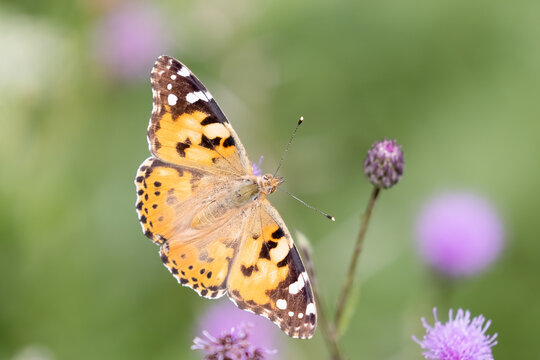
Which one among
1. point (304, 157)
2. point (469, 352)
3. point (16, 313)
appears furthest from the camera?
point (304, 157)

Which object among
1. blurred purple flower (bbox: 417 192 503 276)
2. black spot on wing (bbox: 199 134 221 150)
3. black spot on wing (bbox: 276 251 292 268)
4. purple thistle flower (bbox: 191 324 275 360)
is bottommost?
purple thistle flower (bbox: 191 324 275 360)

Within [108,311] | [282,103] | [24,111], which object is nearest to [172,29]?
[282,103]

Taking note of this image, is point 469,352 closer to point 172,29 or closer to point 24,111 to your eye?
point 24,111

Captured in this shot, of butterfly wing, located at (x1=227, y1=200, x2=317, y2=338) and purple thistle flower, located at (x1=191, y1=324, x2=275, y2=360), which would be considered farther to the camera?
butterfly wing, located at (x1=227, y1=200, x2=317, y2=338)

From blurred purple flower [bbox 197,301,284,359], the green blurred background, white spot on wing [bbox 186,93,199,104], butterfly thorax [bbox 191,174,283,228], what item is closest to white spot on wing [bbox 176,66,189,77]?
white spot on wing [bbox 186,93,199,104]

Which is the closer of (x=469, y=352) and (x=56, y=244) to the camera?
(x=469, y=352)

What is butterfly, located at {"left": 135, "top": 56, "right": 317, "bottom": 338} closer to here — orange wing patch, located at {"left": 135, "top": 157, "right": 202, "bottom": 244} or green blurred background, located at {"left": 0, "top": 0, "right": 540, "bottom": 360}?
orange wing patch, located at {"left": 135, "top": 157, "right": 202, "bottom": 244}

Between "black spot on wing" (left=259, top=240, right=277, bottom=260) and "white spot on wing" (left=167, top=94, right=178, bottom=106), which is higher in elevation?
"white spot on wing" (left=167, top=94, right=178, bottom=106)

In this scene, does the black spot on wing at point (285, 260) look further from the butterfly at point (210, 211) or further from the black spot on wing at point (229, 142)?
the black spot on wing at point (229, 142)
